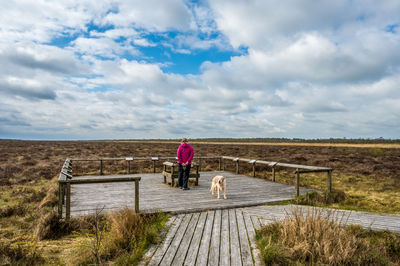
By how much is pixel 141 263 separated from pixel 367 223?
197 inches

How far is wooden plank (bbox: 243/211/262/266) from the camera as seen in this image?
13.0 ft

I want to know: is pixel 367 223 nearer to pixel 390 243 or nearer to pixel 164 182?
pixel 390 243

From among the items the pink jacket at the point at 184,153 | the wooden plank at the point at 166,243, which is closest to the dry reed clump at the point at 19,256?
the wooden plank at the point at 166,243

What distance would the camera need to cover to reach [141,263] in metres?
3.86

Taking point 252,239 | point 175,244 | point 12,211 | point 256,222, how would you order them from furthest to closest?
point 12,211 < point 256,222 < point 252,239 < point 175,244

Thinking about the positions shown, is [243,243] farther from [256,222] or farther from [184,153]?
[184,153]

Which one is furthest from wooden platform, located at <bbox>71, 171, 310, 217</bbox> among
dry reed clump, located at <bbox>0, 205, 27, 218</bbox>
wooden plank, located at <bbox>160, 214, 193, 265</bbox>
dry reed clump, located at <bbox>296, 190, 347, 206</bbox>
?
dry reed clump, located at <bbox>0, 205, 27, 218</bbox>

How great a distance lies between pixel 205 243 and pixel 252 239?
90 centimetres

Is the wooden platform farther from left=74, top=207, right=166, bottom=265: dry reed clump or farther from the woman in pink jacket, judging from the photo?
left=74, top=207, right=166, bottom=265: dry reed clump

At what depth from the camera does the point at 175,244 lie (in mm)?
4488

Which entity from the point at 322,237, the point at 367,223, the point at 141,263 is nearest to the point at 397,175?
the point at 367,223

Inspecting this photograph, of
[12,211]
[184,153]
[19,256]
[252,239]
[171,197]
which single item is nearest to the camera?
[19,256]

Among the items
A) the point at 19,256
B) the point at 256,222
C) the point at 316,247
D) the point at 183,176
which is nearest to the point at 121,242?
the point at 19,256

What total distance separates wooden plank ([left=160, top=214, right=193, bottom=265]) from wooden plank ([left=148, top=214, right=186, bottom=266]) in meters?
0.06
